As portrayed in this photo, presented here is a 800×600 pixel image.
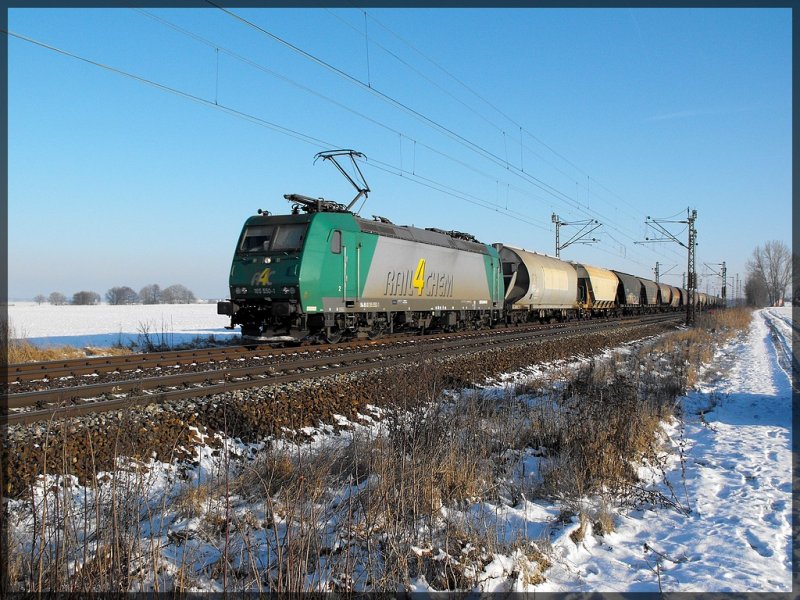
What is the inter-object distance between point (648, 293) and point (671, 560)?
171ft

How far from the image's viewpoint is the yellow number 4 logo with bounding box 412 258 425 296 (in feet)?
63.4

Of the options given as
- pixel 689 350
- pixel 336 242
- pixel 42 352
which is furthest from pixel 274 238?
pixel 689 350

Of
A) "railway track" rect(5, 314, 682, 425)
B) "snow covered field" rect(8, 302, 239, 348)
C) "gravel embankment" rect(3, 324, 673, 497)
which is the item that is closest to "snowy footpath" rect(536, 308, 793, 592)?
"gravel embankment" rect(3, 324, 673, 497)

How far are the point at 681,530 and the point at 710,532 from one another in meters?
0.24

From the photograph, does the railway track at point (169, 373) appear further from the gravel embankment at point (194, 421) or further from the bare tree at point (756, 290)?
the bare tree at point (756, 290)

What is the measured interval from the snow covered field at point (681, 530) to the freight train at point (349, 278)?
700 centimetres

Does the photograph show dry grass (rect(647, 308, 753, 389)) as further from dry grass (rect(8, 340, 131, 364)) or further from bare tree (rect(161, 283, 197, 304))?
bare tree (rect(161, 283, 197, 304))

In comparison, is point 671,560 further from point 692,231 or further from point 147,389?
point 692,231

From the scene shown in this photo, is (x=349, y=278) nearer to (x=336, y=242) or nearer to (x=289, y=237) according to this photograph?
(x=336, y=242)

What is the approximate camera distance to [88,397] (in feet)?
27.7

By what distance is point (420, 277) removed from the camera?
19.6 metres

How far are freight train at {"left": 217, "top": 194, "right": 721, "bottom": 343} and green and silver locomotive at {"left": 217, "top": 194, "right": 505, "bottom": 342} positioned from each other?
0.09ft

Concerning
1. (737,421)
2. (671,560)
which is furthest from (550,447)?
(737,421)

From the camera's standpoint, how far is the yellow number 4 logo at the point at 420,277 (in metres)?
Answer: 19.3
